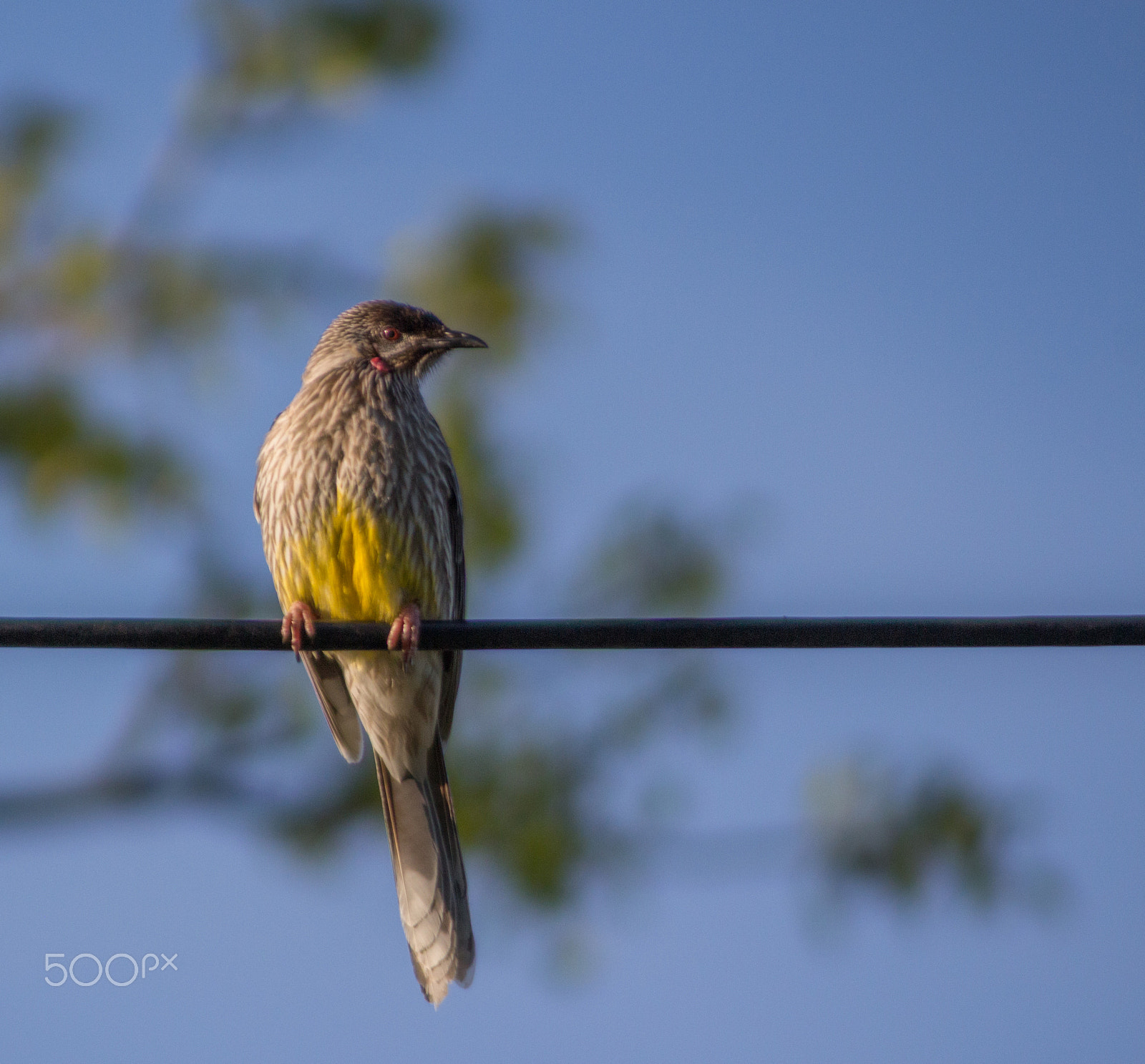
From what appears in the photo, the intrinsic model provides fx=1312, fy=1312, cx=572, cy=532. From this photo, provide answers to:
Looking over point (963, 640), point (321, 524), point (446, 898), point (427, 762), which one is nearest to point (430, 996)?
point (446, 898)

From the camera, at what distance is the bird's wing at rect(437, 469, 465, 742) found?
177 inches

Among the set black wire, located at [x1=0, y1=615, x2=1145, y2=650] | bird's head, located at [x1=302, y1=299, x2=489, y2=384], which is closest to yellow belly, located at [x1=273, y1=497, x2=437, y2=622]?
bird's head, located at [x1=302, y1=299, x2=489, y2=384]

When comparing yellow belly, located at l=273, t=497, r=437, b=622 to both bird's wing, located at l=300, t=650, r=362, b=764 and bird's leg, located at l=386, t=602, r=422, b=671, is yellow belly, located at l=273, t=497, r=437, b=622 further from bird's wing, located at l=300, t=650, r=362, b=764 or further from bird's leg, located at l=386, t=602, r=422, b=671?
bird's wing, located at l=300, t=650, r=362, b=764

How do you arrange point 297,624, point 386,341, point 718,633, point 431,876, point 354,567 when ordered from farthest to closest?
point 386,341
point 431,876
point 354,567
point 297,624
point 718,633

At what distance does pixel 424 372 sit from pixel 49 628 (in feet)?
8.49

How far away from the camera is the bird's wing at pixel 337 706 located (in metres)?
4.46

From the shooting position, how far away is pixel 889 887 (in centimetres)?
575

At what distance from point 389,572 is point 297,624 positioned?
2.15 feet

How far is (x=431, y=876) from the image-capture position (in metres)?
4.45

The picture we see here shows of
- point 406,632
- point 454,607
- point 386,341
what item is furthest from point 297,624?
point 386,341

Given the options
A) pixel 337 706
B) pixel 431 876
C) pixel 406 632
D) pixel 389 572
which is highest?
pixel 389 572

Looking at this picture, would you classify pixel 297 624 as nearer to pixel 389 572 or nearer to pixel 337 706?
pixel 389 572

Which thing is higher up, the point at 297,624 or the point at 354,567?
the point at 354,567

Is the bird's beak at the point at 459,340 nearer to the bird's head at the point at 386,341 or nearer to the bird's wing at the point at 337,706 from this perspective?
the bird's head at the point at 386,341
